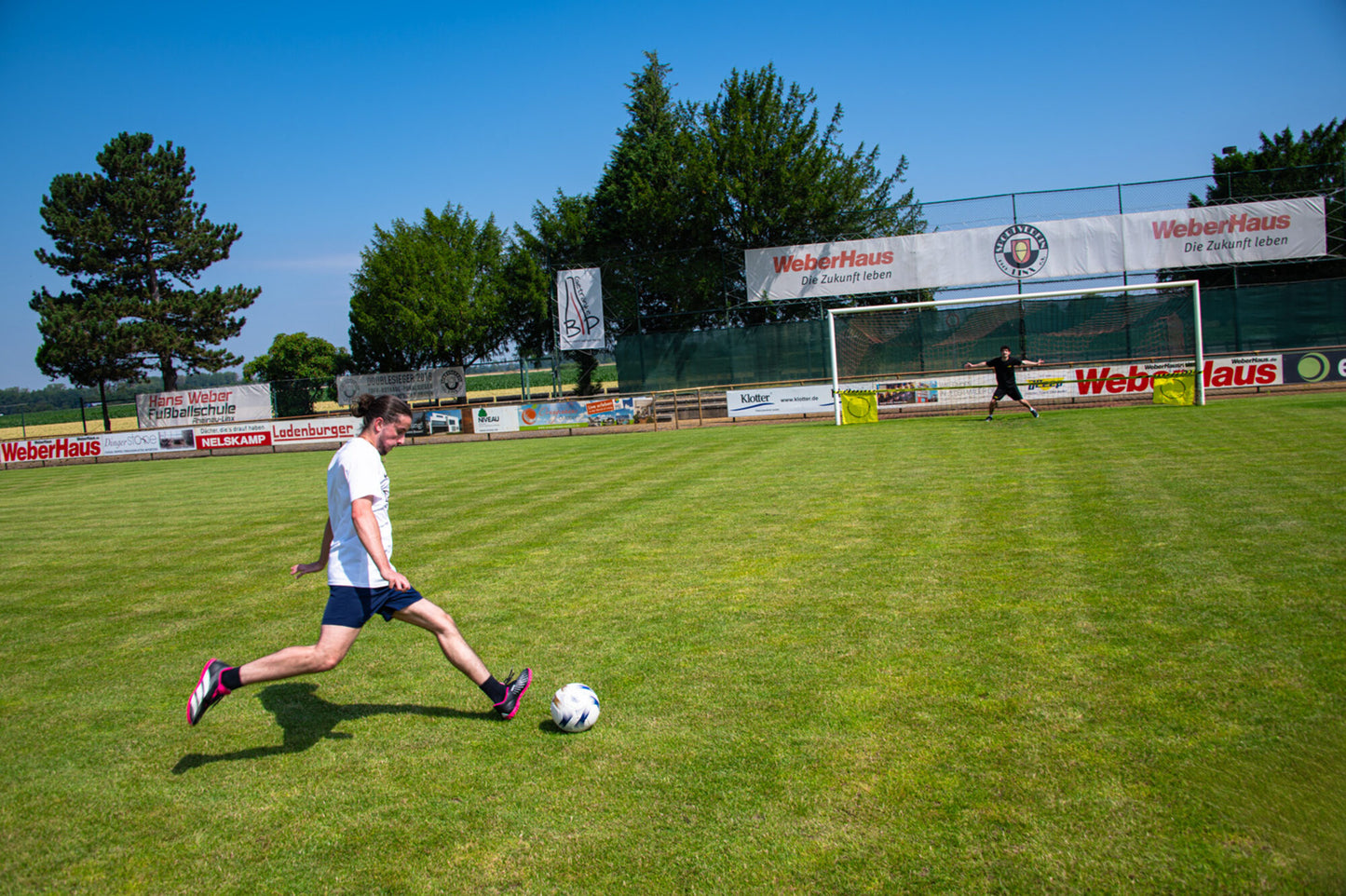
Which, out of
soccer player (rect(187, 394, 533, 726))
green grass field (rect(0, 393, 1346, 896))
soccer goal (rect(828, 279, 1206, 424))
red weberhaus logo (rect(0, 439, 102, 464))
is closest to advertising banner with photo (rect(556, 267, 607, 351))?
soccer goal (rect(828, 279, 1206, 424))

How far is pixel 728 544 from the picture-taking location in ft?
28.5

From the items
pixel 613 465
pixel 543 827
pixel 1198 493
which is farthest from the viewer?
pixel 613 465

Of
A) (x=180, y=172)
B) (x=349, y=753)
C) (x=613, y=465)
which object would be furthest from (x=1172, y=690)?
(x=180, y=172)

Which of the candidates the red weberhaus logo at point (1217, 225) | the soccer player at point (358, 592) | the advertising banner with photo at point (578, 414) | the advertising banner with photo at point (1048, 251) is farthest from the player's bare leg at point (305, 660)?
the red weberhaus logo at point (1217, 225)

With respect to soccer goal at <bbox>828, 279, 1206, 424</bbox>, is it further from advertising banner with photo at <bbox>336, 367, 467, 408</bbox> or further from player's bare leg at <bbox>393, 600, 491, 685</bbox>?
player's bare leg at <bbox>393, 600, 491, 685</bbox>

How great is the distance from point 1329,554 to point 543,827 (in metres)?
6.66

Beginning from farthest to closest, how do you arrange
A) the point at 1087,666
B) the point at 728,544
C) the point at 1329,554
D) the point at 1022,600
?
the point at 728,544
the point at 1329,554
the point at 1022,600
the point at 1087,666

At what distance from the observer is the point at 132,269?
46.7 meters

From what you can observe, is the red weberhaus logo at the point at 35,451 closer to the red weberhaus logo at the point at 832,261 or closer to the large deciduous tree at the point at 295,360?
the red weberhaus logo at the point at 832,261

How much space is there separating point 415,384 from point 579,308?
38.4 ft

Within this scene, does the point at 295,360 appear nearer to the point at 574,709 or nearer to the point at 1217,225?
the point at 1217,225

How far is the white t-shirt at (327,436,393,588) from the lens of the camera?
4414 mm

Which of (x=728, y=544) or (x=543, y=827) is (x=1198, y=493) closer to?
(x=728, y=544)

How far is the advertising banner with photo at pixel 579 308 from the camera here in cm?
3488
